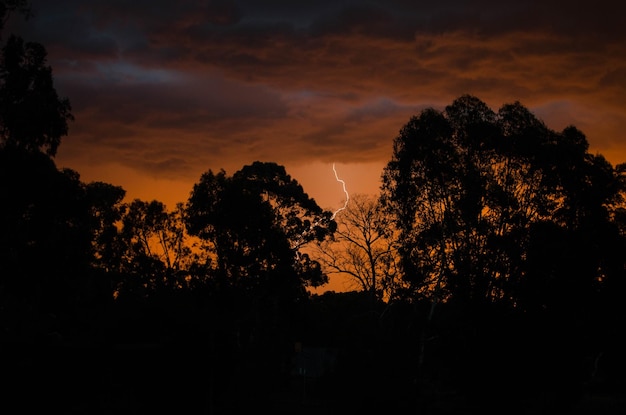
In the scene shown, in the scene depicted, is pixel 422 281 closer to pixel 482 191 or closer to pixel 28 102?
pixel 482 191

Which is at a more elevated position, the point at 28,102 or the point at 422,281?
the point at 28,102


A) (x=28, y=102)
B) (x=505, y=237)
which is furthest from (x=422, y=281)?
(x=28, y=102)

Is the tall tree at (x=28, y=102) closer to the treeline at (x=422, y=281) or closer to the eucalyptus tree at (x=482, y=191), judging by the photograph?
the treeline at (x=422, y=281)

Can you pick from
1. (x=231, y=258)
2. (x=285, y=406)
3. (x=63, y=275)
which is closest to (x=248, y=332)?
(x=231, y=258)

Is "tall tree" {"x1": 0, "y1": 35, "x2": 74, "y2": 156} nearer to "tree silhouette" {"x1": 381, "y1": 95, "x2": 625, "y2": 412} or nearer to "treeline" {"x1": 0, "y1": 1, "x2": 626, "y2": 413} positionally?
"treeline" {"x1": 0, "y1": 1, "x2": 626, "y2": 413}

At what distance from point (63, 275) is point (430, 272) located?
817 inches

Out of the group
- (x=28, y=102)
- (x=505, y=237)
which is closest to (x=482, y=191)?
(x=505, y=237)

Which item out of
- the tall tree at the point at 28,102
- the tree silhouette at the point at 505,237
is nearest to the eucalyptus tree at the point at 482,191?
the tree silhouette at the point at 505,237

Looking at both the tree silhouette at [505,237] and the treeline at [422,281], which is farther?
the tree silhouette at [505,237]

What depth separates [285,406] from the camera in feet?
141

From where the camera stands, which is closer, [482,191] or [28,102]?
[28,102]

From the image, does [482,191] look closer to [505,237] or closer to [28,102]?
[505,237]

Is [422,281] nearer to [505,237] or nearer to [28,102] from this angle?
[505,237]

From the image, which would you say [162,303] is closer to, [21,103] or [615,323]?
[21,103]
